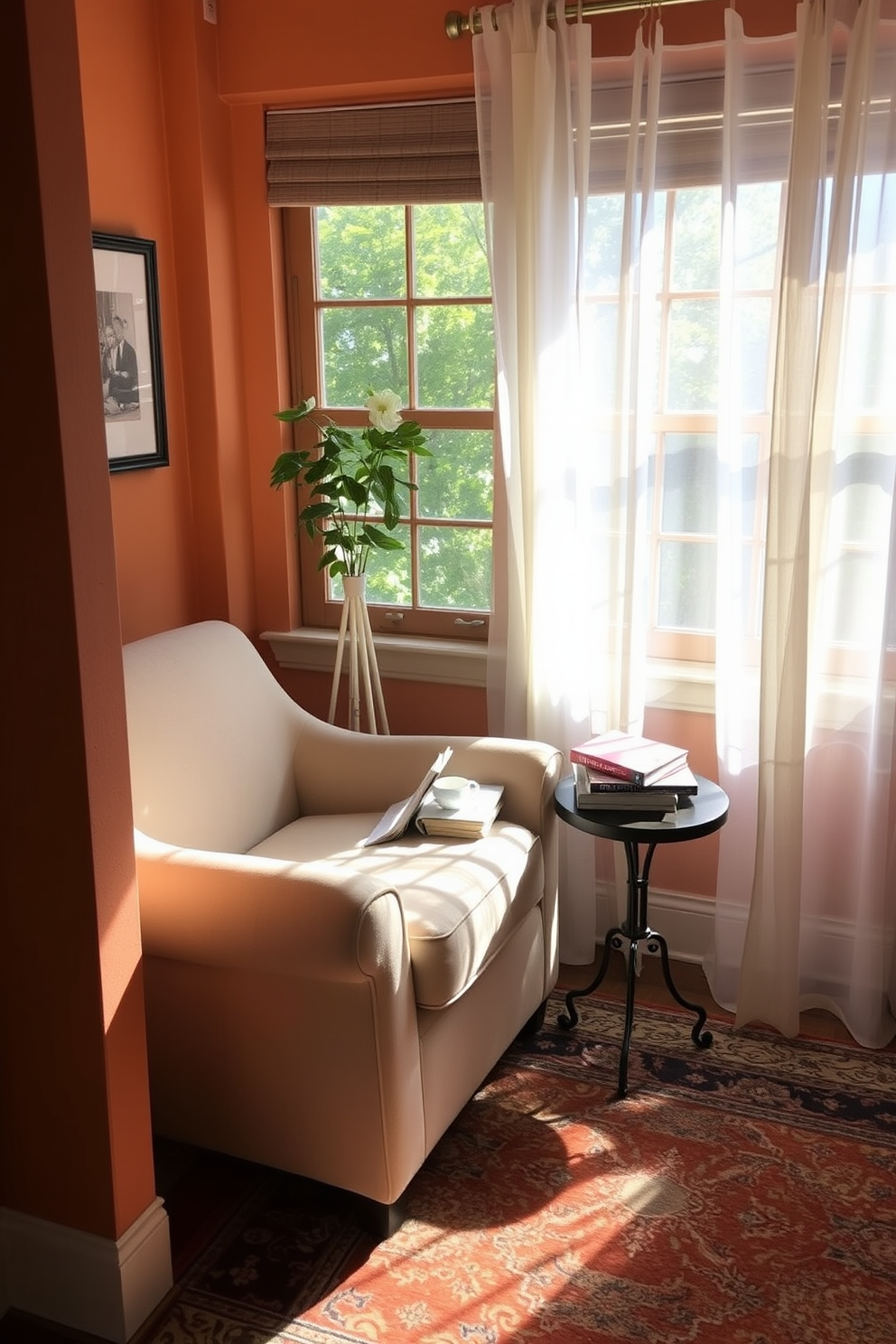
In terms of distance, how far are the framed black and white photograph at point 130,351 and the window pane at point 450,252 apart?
73 centimetres

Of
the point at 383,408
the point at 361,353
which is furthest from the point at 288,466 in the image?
the point at 361,353

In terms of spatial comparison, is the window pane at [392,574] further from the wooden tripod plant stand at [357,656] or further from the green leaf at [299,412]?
the green leaf at [299,412]

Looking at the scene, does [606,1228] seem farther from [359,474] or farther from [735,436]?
[359,474]

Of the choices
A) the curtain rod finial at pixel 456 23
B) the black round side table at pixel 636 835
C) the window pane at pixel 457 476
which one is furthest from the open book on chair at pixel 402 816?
the curtain rod finial at pixel 456 23

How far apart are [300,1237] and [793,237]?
2.35 meters

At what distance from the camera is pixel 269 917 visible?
2.21 meters

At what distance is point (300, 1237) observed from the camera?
2348 millimetres

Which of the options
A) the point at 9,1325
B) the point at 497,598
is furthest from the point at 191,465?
the point at 9,1325

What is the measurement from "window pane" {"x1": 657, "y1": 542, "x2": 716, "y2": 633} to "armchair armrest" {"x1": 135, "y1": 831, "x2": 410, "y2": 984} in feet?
4.45

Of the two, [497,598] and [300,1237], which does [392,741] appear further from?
[300,1237]

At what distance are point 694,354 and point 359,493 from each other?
924 mm

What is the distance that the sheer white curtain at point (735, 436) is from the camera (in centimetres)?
279

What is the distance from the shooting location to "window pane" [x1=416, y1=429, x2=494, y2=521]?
3.50 m

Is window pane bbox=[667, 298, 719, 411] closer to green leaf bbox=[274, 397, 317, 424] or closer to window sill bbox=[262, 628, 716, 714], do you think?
window sill bbox=[262, 628, 716, 714]
